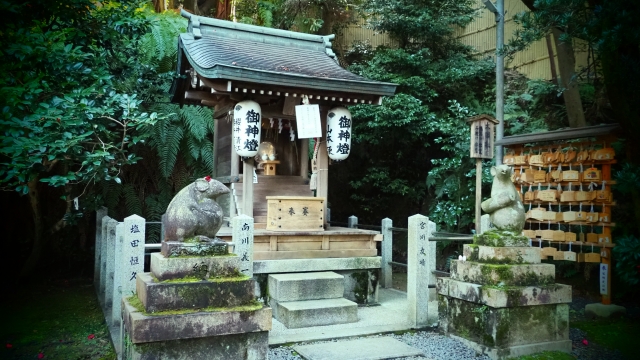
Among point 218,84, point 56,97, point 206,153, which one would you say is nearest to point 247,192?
point 218,84

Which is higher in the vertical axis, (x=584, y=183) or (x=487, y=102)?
(x=487, y=102)

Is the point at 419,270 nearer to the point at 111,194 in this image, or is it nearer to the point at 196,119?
the point at 196,119

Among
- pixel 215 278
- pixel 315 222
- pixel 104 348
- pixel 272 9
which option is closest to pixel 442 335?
pixel 315 222

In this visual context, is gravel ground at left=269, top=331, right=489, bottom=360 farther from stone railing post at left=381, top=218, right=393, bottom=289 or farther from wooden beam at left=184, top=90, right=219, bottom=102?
wooden beam at left=184, top=90, right=219, bottom=102

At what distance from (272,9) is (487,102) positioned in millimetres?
7041

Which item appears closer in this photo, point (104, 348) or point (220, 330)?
point (220, 330)

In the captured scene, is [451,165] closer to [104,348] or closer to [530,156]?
[530,156]

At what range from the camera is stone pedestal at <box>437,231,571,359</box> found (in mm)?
5328

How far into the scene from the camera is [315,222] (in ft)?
26.8

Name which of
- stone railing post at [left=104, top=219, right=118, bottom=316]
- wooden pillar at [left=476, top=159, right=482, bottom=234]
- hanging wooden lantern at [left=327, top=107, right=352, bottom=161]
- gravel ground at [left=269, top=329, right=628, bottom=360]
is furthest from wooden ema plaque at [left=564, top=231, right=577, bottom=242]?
stone railing post at [left=104, top=219, right=118, bottom=316]

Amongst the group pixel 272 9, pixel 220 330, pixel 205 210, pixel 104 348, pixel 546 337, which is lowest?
pixel 104 348

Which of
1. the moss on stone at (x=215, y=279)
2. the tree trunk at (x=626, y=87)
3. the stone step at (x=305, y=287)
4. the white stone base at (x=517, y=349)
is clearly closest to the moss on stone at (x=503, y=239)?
the white stone base at (x=517, y=349)

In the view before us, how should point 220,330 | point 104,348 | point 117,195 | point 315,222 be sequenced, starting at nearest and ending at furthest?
point 220,330 < point 104,348 < point 315,222 < point 117,195

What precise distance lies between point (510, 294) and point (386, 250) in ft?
13.7
